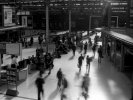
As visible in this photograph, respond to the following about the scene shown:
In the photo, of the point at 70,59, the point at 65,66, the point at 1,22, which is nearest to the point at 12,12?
the point at 1,22

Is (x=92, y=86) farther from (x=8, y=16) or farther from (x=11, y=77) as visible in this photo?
(x=8, y=16)

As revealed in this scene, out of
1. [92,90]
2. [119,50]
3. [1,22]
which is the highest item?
[1,22]

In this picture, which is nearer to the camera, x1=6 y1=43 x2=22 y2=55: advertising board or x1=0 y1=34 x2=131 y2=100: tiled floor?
x1=0 y1=34 x2=131 y2=100: tiled floor

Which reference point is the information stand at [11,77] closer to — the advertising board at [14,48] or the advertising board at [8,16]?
the advertising board at [14,48]

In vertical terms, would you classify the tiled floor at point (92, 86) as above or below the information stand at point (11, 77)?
below

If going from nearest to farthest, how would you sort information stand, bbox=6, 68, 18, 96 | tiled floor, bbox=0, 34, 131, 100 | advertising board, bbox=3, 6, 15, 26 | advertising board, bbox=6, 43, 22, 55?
tiled floor, bbox=0, 34, 131, 100 → information stand, bbox=6, 68, 18, 96 → advertising board, bbox=6, 43, 22, 55 → advertising board, bbox=3, 6, 15, 26

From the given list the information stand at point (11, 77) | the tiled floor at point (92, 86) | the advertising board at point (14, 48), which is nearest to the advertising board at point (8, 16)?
the tiled floor at point (92, 86)

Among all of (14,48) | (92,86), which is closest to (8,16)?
(14,48)

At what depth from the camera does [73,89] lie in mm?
14750

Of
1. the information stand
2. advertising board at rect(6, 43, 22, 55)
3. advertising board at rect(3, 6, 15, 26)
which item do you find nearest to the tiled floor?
the information stand

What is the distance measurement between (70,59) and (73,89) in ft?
36.0

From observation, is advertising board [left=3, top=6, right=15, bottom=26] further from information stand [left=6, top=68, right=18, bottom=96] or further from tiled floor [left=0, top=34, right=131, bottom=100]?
information stand [left=6, top=68, right=18, bottom=96]

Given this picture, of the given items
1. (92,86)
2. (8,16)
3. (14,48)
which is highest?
(8,16)

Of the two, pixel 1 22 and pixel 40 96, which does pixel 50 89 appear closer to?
pixel 40 96
